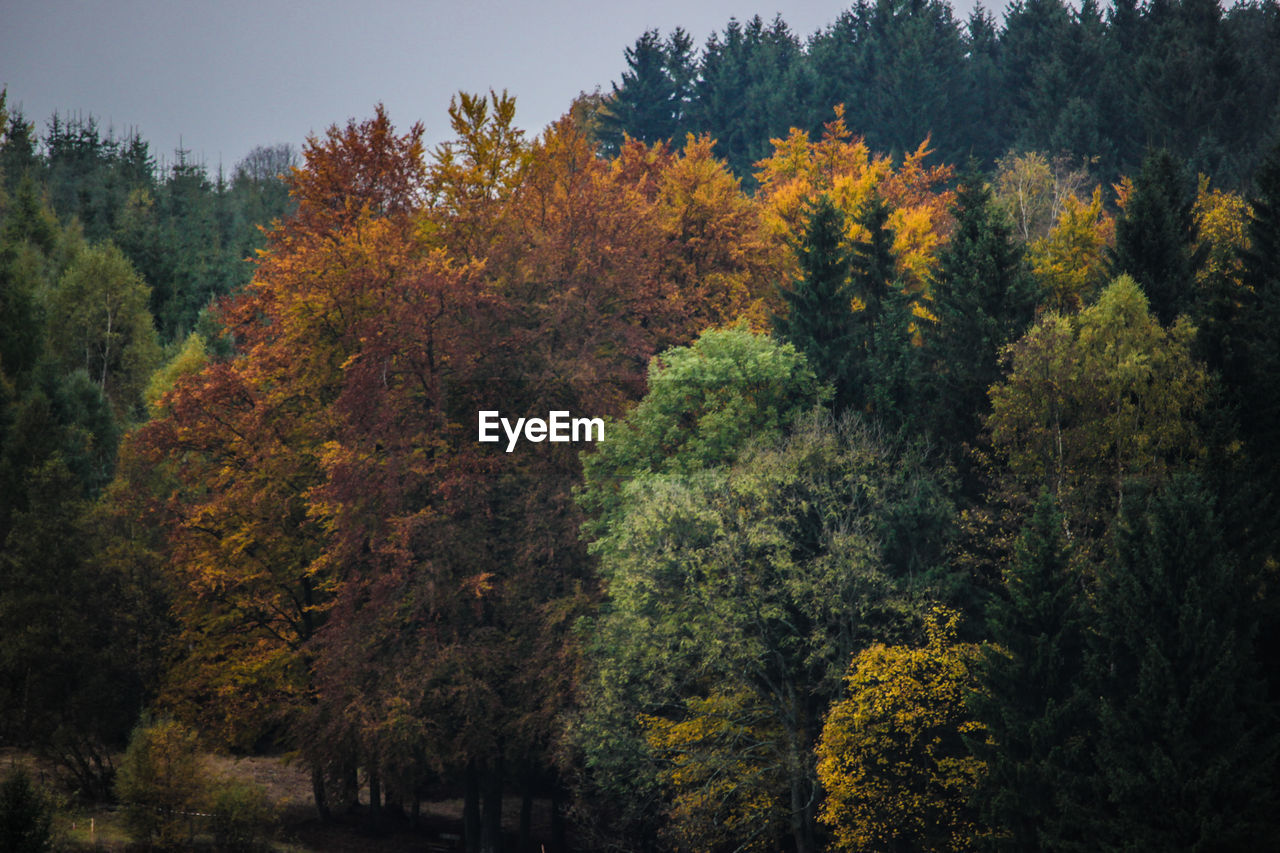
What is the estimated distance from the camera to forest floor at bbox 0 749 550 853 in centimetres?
3456

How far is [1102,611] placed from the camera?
1180 inches

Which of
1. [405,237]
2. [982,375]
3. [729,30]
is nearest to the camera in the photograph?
[982,375]

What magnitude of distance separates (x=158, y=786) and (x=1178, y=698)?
85.9 feet

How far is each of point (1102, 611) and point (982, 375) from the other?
31.4ft

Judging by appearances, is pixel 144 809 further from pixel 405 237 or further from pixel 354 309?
pixel 405 237

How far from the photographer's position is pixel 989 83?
89.2 m

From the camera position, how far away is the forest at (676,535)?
3020 cm

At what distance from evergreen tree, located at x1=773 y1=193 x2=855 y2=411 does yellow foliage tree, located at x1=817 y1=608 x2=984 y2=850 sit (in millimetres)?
10849

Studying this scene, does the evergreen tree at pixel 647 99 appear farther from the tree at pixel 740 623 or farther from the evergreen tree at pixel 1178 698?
the evergreen tree at pixel 1178 698

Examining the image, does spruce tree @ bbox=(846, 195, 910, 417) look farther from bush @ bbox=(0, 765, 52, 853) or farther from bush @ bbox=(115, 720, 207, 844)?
→ bush @ bbox=(0, 765, 52, 853)

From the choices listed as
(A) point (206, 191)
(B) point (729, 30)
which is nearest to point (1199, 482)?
(B) point (729, 30)

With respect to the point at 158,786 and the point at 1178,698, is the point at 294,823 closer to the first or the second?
the point at 158,786

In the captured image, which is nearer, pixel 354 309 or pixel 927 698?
pixel 927 698

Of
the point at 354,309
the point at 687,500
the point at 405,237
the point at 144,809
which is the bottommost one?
the point at 144,809
